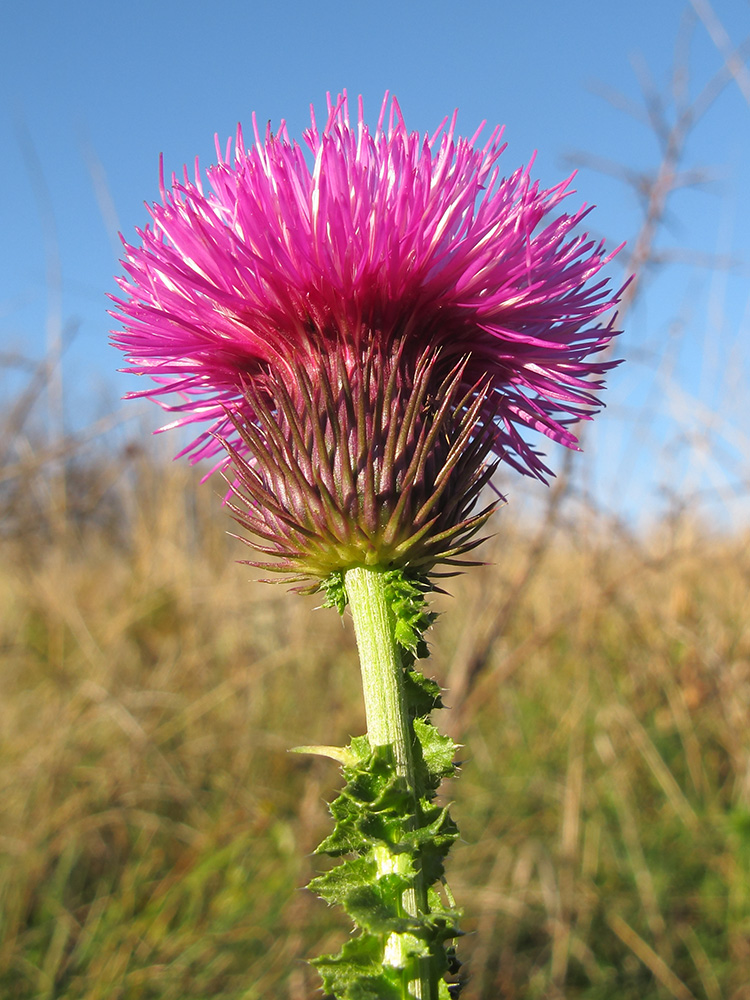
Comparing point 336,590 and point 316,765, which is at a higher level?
point 336,590

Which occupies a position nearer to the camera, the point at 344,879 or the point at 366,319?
the point at 344,879

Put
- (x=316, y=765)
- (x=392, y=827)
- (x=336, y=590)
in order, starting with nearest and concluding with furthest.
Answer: (x=392, y=827) → (x=336, y=590) → (x=316, y=765)

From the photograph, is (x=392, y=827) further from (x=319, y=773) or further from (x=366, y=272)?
(x=319, y=773)

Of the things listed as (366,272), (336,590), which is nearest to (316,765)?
(336,590)

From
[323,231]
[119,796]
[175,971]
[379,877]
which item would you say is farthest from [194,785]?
[323,231]

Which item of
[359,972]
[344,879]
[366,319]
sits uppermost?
[366,319]

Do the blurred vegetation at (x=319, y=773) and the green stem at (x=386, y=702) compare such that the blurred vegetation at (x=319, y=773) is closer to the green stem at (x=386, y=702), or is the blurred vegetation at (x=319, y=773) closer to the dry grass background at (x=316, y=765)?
the dry grass background at (x=316, y=765)

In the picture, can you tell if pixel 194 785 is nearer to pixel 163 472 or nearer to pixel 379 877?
pixel 163 472

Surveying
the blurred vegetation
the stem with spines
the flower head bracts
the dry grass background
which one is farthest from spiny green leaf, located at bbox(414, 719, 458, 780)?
the dry grass background

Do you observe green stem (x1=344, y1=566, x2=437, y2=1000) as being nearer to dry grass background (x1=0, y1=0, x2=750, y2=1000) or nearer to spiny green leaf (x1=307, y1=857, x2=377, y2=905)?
spiny green leaf (x1=307, y1=857, x2=377, y2=905)
